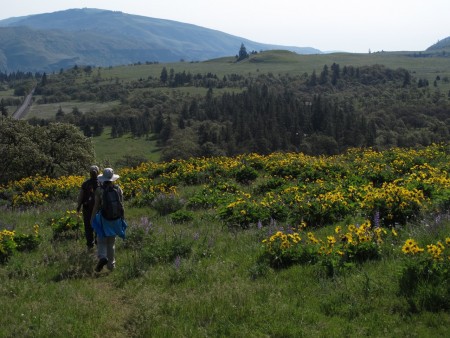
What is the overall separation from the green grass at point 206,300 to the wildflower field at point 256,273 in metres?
0.02

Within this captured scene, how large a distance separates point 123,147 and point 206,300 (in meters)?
129

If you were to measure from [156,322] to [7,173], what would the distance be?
29208mm

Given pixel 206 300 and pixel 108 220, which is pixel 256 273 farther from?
pixel 108 220

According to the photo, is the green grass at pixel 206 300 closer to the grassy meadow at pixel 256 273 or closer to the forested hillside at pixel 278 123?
the grassy meadow at pixel 256 273

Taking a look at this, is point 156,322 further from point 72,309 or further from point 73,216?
point 73,216

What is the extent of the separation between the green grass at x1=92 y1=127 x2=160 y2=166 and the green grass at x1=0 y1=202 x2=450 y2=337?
107432 millimetres

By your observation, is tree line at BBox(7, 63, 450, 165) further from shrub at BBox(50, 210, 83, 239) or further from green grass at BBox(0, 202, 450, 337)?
green grass at BBox(0, 202, 450, 337)

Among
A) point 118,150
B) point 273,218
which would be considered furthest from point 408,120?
point 273,218

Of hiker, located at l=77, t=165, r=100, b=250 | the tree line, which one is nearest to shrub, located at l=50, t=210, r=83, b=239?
hiker, located at l=77, t=165, r=100, b=250

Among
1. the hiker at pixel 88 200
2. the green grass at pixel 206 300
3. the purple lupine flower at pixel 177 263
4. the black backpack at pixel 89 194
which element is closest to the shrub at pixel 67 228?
the hiker at pixel 88 200

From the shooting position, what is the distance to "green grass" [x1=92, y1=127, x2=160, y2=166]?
4710 inches

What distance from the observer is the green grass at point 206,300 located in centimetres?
629

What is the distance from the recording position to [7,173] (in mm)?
31844

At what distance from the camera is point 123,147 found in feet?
433
